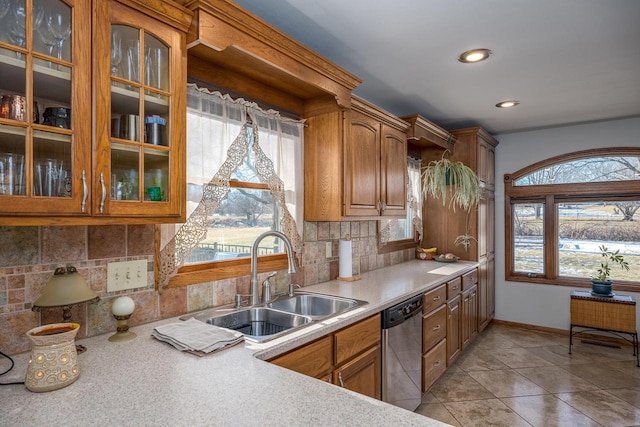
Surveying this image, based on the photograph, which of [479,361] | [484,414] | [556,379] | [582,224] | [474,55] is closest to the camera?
[474,55]

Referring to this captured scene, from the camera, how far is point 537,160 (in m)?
4.58

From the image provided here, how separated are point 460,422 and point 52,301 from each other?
2.57m

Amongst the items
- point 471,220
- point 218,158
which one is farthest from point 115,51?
point 471,220

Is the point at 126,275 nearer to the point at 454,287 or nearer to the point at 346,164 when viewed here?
the point at 346,164

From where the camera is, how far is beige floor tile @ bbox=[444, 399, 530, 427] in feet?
8.38

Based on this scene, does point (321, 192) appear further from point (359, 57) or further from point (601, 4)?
point (601, 4)

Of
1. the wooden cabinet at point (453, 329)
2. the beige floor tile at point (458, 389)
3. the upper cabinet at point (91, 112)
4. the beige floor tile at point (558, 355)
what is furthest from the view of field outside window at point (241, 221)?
the beige floor tile at point (558, 355)

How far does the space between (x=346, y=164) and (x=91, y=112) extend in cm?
161

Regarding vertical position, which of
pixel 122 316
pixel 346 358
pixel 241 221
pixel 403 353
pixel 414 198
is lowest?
pixel 403 353

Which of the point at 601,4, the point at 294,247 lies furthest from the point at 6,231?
the point at 601,4

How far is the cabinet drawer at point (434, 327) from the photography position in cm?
268

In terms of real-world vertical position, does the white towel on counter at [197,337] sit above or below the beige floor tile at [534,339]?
above

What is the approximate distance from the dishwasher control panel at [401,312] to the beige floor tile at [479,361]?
1.39 meters

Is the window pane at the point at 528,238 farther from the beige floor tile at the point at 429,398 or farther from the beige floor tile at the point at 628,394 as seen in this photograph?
the beige floor tile at the point at 429,398
